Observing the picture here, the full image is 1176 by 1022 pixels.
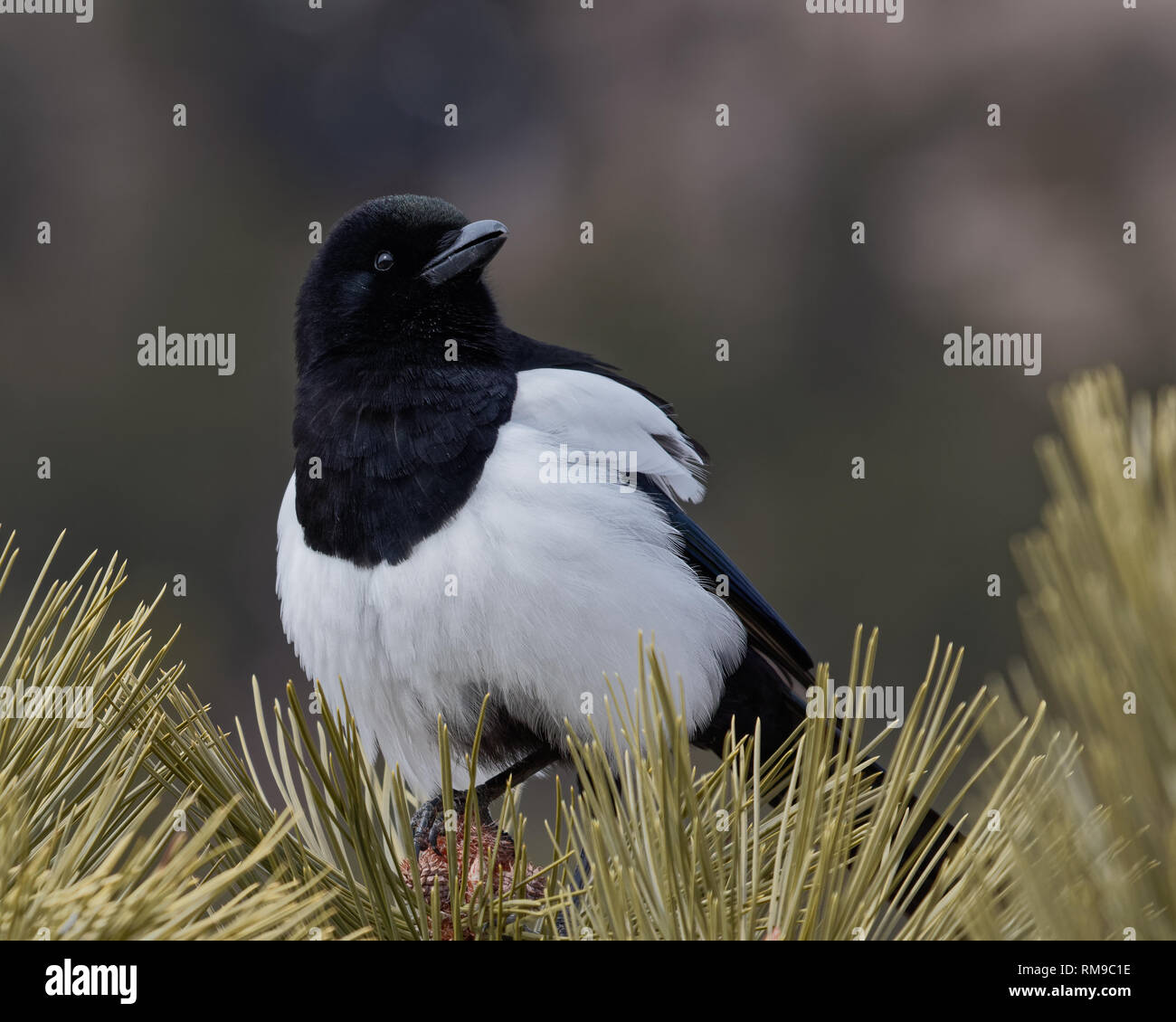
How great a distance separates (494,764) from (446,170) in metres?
3.52

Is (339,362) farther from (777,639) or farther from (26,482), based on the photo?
(26,482)

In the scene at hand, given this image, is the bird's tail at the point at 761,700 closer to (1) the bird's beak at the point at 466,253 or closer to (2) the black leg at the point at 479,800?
(2) the black leg at the point at 479,800

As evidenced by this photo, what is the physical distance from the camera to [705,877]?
0.53 metres

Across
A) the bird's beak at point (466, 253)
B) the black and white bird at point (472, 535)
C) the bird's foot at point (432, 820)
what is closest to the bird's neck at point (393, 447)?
the black and white bird at point (472, 535)

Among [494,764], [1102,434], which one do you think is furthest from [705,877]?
[494,764]

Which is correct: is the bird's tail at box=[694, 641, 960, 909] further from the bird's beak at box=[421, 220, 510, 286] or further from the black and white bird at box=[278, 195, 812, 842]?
the bird's beak at box=[421, 220, 510, 286]

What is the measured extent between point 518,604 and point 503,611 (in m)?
0.01

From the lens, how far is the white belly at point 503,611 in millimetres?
1125

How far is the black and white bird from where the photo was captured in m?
1.13

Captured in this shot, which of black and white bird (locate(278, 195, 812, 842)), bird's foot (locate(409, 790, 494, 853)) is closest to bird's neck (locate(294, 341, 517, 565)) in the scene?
black and white bird (locate(278, 195, 812, 842))

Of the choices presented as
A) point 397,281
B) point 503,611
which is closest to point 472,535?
point 503,611

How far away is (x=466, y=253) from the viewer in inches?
53.7

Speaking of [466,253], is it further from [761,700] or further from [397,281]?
[761,700]

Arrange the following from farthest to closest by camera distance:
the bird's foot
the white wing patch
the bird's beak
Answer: the bird's beak < the white wing patch < the bird's foot
